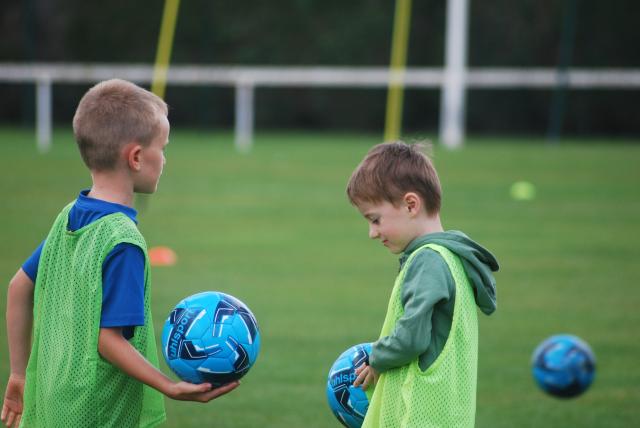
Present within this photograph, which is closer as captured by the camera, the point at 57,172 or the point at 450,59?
the point at 57,172

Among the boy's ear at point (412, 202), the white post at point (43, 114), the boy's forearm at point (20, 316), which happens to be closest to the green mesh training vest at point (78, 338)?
the boy's forearm at point (20, 316)

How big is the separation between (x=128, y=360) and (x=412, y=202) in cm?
104

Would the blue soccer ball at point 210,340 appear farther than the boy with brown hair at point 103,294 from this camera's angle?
Yes

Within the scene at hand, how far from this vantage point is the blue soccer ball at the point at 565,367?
4.79 metres

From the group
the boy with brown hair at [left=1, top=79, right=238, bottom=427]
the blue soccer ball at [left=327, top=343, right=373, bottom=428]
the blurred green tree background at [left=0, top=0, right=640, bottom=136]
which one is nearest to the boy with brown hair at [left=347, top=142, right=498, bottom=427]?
the blue soccer ball at [left=327, top=343, right=373, bottom=428]

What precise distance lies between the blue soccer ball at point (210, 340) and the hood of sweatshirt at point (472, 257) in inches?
24.0

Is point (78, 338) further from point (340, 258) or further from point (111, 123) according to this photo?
point (340, 258)

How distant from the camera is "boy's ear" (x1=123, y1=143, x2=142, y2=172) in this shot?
338 centimetres

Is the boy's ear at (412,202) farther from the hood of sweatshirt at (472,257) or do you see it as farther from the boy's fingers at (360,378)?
the boy's fingers at (360,378)

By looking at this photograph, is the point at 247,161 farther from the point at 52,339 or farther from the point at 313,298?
the point at 52,339

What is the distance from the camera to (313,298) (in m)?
8.93

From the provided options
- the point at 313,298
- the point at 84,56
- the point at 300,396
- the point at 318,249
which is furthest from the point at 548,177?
the point at 84,56

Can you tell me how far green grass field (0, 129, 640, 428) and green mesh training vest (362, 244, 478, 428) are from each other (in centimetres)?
216

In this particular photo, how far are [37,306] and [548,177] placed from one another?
15.3m
